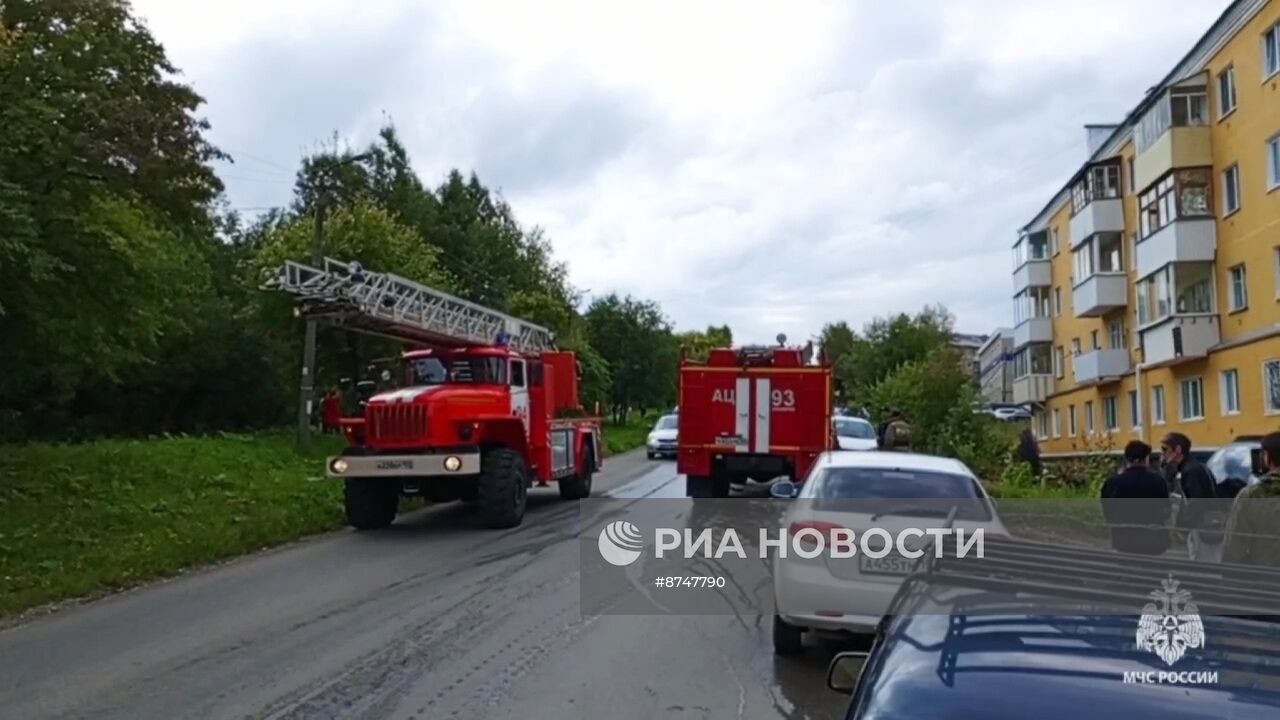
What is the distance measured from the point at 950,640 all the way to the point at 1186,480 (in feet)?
27.0

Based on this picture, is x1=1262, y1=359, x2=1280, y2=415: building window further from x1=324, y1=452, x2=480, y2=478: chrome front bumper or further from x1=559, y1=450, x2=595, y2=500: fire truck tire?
x1=324, y1=452, x2=480, y2=478: chrome front bumper

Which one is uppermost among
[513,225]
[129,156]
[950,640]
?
[513,225]

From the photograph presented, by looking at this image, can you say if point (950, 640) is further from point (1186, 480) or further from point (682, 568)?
point (682, 568)

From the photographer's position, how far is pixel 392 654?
8.40 meters

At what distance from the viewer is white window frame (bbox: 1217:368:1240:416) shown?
28.4m

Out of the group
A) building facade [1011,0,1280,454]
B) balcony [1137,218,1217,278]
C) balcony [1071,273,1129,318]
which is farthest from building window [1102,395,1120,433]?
balcony [1137,218,1217,278]

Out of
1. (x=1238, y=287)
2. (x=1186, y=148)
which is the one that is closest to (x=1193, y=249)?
(x=1238, y=287)

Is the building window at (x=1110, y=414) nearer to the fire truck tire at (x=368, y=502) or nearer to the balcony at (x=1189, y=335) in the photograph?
the balcony at (x=1189, y=335)

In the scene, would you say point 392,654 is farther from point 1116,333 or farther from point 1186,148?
point 1116,333

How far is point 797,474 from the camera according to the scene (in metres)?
18.0

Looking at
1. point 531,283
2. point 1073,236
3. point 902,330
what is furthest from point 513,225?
point 1073,236

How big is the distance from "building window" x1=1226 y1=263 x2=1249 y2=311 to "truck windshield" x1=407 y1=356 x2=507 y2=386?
67.1 feet

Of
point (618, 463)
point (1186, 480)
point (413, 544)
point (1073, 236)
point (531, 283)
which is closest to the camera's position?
point (1186, 480)

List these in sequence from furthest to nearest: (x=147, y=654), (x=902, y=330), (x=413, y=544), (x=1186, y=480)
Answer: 1. (x=902, y=330)
2. (x=413, y=544)
3. (x=1186, y=480)
4. (x=147, y=654)
